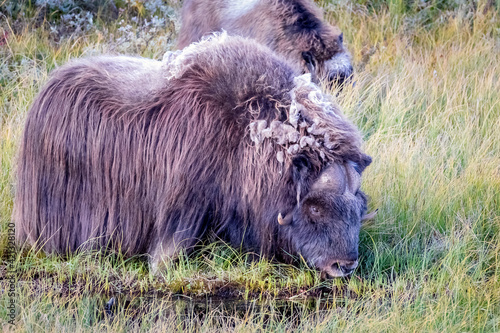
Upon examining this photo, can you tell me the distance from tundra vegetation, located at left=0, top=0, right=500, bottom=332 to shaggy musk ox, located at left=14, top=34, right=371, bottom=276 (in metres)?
0.18

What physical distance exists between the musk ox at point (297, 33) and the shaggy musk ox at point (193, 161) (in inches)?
85.6

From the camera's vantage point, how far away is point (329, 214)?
131 inches

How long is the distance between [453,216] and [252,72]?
5.48 feet

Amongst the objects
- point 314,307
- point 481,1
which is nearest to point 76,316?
point 314,307

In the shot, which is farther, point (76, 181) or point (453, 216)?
point (453, 216)

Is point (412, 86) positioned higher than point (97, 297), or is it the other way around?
point (412, 86)

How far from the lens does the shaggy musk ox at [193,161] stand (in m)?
3.36

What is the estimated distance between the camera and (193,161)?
3494mm

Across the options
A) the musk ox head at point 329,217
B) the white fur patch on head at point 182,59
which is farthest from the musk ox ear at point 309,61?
the musk ox head at point 329,217

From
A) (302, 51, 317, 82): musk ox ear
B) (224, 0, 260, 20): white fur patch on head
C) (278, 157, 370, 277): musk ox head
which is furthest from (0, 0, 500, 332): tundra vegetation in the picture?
(224, 0, 260, 20): white fur patch on head

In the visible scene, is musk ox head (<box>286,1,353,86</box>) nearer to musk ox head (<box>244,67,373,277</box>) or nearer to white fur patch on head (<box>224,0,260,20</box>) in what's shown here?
white fur patch on head (<box>224,0,260,20</box>)

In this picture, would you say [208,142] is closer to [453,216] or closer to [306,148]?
[306,148]

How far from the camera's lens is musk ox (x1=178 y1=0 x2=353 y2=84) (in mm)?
5879

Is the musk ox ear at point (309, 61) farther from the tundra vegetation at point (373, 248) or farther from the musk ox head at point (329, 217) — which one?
the musk ox head at point (329, 217)
